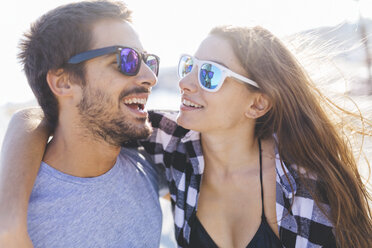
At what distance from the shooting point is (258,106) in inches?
83.3

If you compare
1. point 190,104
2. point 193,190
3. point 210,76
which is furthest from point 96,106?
point 193,190

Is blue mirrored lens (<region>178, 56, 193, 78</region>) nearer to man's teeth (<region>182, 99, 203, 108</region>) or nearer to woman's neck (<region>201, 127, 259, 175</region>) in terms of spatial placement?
man's teeth (<region>182, 99, 203, 108</region>)

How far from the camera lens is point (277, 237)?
6.31 feet

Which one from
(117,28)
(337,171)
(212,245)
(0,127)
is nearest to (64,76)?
(117,28)

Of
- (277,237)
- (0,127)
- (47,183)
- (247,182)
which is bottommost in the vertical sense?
(0,127)

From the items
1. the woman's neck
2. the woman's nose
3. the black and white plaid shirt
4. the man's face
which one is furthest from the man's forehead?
the woman's neck

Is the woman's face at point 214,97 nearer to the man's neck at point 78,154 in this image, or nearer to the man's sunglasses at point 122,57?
the man's sunglasses at point 122,57

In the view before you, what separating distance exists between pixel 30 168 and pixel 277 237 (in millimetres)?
1552

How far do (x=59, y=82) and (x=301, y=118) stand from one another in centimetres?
164

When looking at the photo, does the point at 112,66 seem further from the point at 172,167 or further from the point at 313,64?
the point at 313,64

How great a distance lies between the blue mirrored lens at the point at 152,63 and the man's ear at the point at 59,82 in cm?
55

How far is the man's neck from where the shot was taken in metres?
1.82

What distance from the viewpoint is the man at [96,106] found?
5.95 feet

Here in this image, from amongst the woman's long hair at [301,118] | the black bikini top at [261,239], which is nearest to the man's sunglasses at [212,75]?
the woman's long hair at [301,118]
